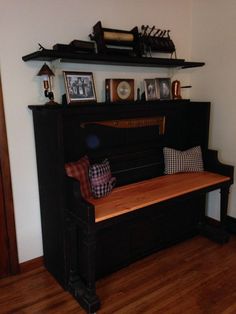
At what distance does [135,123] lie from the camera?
8.44 ft

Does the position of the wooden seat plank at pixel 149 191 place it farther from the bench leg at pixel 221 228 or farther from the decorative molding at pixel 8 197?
the decorative molding at pixel 8 197

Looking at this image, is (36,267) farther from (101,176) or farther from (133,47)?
(133,47)

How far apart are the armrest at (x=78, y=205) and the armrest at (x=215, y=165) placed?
144 centimetres

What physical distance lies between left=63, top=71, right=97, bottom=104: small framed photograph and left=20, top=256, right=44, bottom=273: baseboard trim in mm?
1299

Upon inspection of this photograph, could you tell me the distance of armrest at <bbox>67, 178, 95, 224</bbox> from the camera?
1807 millimetres

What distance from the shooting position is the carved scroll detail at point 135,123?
240 centimetres

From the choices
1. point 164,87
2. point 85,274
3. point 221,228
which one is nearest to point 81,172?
point 85,274

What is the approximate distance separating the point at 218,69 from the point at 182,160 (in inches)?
37.5

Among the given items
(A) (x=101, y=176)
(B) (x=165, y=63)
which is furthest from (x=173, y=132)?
(A) (x=101, y=176)

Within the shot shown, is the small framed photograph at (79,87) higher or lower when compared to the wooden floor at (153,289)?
higher

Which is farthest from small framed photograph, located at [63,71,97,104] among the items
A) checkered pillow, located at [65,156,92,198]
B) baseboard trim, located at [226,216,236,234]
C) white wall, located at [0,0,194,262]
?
baseboard trim, located at [226,216,236,234]

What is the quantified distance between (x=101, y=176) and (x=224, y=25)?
1837mm

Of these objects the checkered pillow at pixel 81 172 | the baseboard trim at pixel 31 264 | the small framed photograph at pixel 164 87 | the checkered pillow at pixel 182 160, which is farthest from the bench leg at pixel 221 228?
the baseboard trim at pixel 31 264

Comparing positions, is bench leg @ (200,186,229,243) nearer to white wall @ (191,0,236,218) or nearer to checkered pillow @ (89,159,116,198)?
white wall @ (191,0,236,218)
